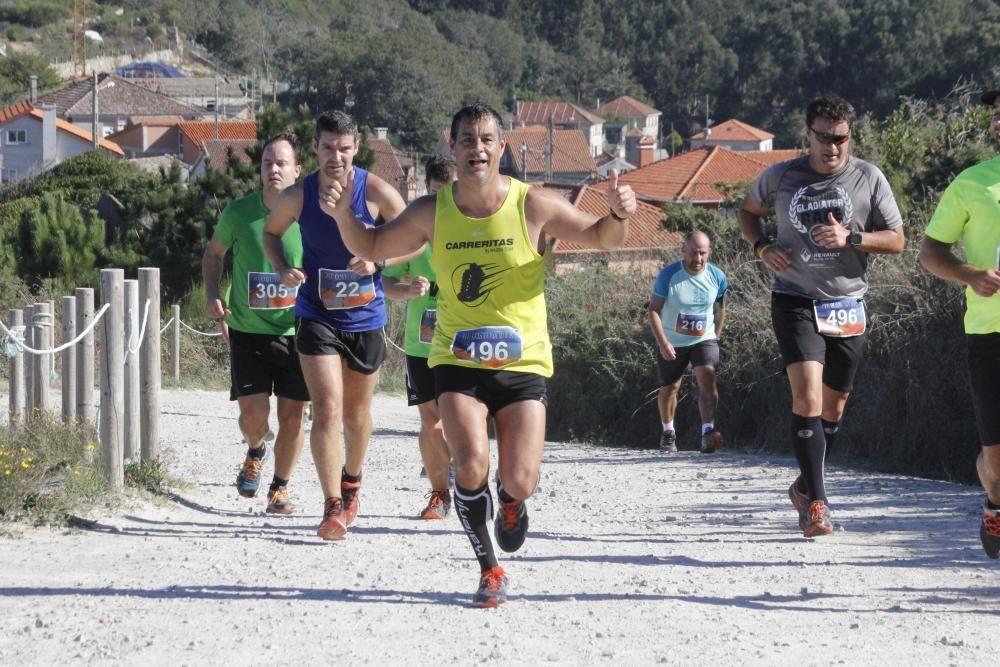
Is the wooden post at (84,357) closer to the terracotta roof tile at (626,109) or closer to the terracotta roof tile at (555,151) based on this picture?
the terracotta roof tile at (555,151)

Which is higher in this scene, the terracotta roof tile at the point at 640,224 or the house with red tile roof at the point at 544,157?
the house with red tile roof at the point at 544,157

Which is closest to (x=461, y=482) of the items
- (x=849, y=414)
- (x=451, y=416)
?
(x=451, y=416)

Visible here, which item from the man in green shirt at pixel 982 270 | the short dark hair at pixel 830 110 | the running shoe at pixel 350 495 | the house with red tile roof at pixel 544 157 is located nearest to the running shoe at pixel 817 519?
the man in green shirt at pixel 982 270

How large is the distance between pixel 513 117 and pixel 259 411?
351 feet

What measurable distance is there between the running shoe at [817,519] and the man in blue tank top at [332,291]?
2.46m

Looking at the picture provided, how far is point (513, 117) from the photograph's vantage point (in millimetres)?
114750

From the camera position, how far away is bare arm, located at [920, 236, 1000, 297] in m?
6.24

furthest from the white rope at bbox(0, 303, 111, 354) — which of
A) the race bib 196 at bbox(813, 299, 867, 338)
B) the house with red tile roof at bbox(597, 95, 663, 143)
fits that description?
the house with red tile roof at bbox(597, 95, 663, 143)

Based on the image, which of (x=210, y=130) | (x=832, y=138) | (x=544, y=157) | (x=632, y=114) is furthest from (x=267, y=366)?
(x=632, y=114)

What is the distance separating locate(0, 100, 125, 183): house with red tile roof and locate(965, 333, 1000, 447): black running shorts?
7527 centimetres

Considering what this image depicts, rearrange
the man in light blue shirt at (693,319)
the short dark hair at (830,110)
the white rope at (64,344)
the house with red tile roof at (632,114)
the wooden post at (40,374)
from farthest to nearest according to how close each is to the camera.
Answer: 1. the house with red tile roof at (632,114)
2. the man in light blue shirt at (693,319)
3. the wooden post at (40,374)
4. the white rope at (64,344)
5. the short dark hair at (830,110)

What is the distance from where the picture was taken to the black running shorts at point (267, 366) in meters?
8.81

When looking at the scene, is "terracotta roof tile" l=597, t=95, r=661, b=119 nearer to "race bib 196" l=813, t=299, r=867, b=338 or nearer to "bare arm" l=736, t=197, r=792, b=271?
"bare arm" l=736, t=197, r=792, b=271

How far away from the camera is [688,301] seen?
42.7ft
